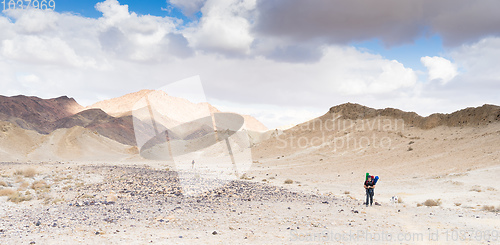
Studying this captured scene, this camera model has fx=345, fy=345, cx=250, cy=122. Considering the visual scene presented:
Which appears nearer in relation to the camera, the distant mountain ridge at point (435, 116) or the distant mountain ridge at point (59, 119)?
the distant mountain ridge at point (435, 116)

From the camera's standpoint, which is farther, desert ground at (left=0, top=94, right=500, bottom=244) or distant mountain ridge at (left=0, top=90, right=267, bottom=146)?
distant mountain ridge at (left=0, top=90, right=267, bottom=146)

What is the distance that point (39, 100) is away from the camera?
161750 millimetres

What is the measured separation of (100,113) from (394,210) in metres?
159

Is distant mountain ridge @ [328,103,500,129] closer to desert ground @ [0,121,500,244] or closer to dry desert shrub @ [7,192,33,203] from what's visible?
desert ground @ [0,121,500,244]

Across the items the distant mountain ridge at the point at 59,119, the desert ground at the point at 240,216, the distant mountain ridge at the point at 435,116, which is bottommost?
the desert ground at the point at 240,216

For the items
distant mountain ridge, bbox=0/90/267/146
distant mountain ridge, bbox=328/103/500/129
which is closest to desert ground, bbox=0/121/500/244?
distant mountain ridge, bbox=328/103/500/129

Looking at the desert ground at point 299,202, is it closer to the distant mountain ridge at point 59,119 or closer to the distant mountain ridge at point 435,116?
the distant mountain ridge at point 435,116

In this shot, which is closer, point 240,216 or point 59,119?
point 240,216

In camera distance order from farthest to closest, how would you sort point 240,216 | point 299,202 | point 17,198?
point 299,202
point 17,198
point 240,216

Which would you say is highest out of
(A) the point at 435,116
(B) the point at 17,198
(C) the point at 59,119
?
(C) the point at 59,119

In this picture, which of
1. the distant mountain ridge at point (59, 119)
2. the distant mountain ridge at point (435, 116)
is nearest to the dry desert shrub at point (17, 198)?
the distant mountain ridge at point (435, 116)

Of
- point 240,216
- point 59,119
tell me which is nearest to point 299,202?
point 240,216

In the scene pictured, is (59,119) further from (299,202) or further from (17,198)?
(299,202)

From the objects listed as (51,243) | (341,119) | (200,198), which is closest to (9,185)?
(200,198)
